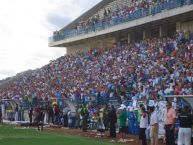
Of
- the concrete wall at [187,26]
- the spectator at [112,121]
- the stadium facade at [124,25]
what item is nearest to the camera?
the spectator at [112,121]

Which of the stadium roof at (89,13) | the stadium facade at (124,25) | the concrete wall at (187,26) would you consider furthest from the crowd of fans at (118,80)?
the stadium roof at (89,13)

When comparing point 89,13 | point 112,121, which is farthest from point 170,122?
point 89,13

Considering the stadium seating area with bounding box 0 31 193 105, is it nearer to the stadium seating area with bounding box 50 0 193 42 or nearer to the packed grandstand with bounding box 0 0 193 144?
the packed grandstand with bounding box 0 0 193 144

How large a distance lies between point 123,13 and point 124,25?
1452mm

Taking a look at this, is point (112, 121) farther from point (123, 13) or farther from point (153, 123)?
point (123, 13)

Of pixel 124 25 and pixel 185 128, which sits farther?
pixel 124 25

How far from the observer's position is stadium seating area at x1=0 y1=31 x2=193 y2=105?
29.4 meters

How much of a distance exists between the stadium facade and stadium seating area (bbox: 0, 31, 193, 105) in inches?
66.1

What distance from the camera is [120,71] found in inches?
1513

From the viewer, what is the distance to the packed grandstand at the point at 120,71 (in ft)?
97.7

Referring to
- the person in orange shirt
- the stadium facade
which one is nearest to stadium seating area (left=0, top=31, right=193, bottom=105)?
the stadium facade

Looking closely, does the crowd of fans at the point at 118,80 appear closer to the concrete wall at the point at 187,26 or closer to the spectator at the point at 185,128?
the spectator at the point at 185,128

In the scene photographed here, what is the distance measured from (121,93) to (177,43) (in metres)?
6.00

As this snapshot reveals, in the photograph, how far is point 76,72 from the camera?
48.7 meters
